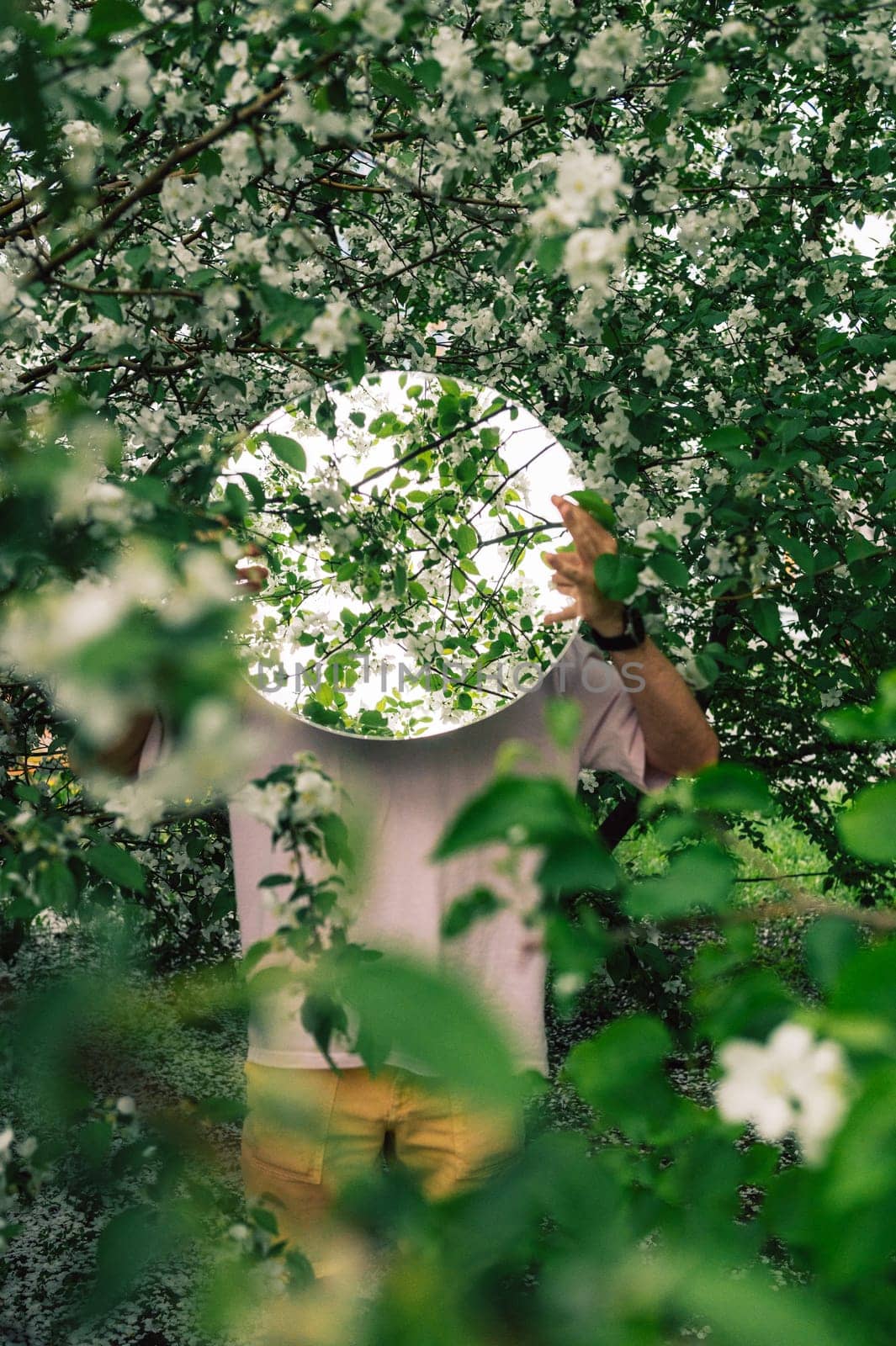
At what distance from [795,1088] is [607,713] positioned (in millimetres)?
1114

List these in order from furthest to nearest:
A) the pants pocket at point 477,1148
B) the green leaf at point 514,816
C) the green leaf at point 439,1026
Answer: the pants pocket at point 477,1148
the green leaf at point 514,816
the green leaf at point 439,1026

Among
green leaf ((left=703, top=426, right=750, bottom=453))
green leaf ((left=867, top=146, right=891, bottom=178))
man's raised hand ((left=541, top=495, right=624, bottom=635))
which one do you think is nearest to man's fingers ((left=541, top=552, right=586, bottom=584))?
man's raised hand ((left=541, top=495, right=624, bottom=635))

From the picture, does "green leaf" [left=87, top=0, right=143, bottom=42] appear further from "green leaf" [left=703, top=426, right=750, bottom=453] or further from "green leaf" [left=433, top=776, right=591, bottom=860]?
"green leaf" [left=703, top=426, right=750, bottom=453]

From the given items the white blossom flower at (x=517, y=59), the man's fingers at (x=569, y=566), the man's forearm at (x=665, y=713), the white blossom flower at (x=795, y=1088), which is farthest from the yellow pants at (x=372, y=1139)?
the white blossom flower at (x=517, y=59)

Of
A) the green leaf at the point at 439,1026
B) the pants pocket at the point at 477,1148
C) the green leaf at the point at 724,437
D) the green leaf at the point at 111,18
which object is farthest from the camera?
the green leaf at the point at 724,437

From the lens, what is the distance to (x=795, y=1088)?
1.79 ft

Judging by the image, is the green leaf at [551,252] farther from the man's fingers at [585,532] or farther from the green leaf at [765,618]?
the green leaf at [765,618]

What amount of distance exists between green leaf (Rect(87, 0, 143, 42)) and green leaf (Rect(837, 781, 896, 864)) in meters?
0.97

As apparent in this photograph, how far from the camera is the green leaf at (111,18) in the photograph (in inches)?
40.3

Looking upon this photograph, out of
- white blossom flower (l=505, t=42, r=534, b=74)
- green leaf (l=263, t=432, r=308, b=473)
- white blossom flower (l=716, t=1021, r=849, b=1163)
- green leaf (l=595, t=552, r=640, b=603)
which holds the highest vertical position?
white blossom flower (l=505, t=42, r=534, b=74)

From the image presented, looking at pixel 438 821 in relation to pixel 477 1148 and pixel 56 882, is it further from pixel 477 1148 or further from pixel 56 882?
pixel 56 882

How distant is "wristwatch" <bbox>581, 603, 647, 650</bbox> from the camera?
4.83ft

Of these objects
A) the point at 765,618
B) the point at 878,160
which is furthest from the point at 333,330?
the point at 878,160

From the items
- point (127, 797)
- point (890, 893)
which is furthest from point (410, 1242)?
point (890, 893)
